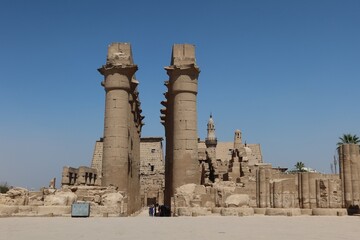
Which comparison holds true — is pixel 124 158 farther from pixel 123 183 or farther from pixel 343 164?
pixel 343 164

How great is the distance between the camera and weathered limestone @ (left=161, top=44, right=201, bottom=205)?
2038cm

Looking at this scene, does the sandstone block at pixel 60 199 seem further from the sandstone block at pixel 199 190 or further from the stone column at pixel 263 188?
the stone column at pixel 263 188

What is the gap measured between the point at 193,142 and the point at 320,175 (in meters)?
5.94

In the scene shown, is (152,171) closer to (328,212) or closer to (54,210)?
(328,212)

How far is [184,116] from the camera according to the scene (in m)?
20.7

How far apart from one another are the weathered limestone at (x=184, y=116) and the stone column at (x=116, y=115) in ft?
7.28

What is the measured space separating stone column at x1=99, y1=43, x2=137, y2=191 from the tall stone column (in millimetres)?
2259

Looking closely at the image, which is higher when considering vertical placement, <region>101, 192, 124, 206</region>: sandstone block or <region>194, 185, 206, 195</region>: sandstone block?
<region>194, 185, 206, 195</region>: sandstone block

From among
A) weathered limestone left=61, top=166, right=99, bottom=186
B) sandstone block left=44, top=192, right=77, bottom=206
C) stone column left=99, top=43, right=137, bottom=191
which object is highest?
stone column left=99, top=43, right=137, bottom=191

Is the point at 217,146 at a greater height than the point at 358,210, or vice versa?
the point at 217,146

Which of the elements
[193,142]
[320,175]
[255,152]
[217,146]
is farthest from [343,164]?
[217,146]

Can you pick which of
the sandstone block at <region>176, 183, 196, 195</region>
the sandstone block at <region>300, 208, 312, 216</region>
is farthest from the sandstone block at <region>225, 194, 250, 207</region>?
the sandstone block at <region>300, 208, 312, 216</region>

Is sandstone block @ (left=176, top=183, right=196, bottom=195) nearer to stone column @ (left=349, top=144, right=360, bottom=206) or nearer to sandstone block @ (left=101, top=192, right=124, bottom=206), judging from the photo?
sandstone block @ (left=101, top=192, right=124, bottom=206)

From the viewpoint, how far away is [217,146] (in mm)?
72000
